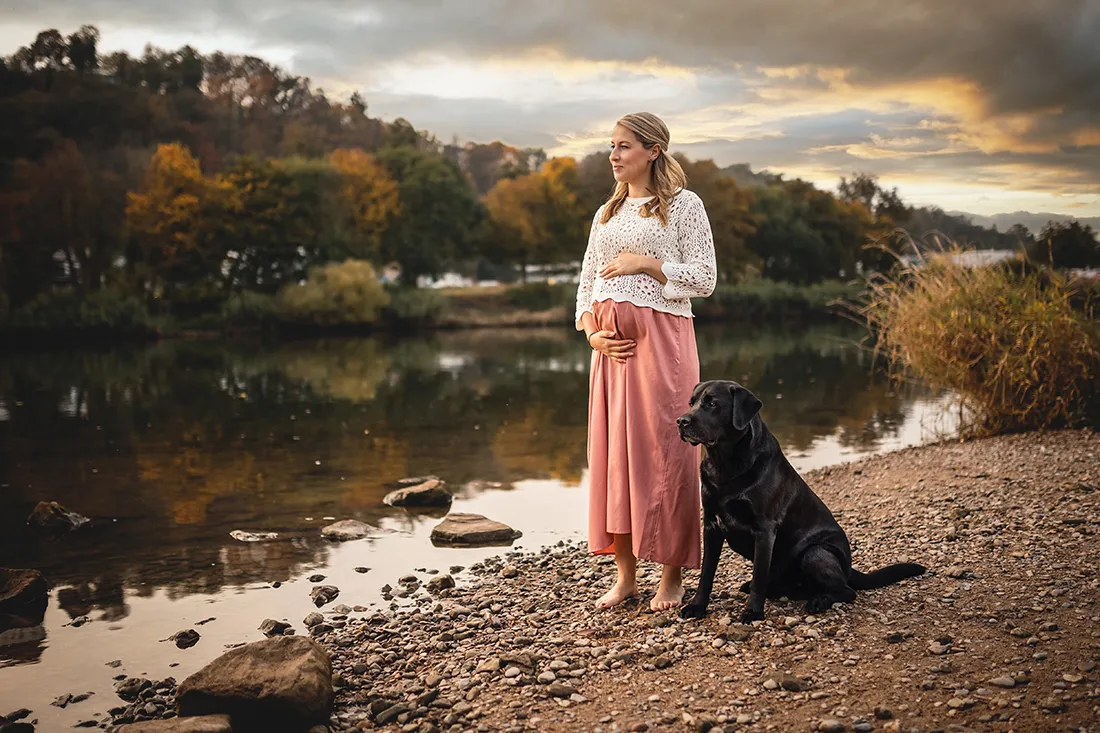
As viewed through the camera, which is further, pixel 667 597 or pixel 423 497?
pixel 423 497

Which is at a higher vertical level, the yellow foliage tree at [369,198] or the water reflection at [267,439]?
the yellow foliage tree at [369,198]

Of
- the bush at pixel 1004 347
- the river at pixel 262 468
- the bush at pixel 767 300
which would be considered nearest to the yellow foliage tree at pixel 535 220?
the bush at pixel 767 300

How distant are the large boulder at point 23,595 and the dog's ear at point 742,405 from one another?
Result: 527 cm

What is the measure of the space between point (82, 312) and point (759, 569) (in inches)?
1531

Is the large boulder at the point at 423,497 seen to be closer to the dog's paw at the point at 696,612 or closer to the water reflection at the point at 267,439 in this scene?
the water reflection at the point at 267,439

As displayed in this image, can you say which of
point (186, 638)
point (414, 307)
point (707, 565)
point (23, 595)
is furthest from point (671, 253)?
point (414, 307)

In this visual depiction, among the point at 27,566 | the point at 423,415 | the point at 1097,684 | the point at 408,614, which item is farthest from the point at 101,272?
the point at 1097,684

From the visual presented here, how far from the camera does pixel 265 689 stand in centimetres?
470

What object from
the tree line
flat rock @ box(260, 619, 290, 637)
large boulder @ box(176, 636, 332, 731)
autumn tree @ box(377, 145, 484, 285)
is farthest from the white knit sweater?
autumn tree @ box(377, 145, 484, 285)

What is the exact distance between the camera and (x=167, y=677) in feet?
18.4

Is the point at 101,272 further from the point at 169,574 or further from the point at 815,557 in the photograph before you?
the point at 815,557

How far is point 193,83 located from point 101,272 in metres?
35.1

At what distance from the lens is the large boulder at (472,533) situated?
8648 mm

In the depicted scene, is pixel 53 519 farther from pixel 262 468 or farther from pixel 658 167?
pixel 658 167
